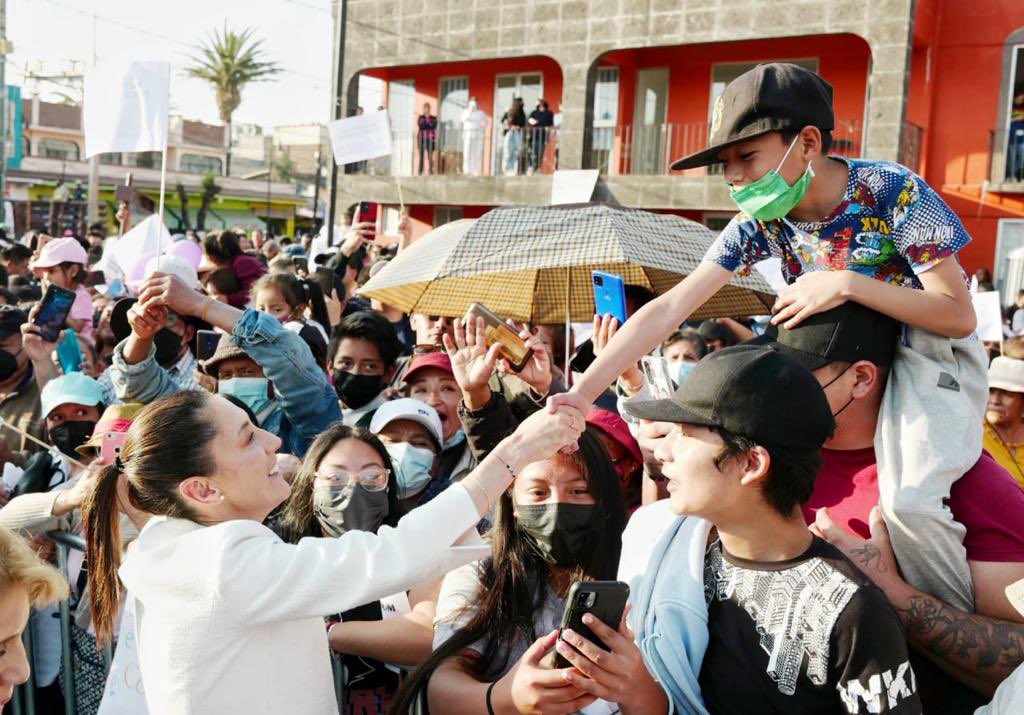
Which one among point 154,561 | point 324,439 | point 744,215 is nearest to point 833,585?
point 744,215

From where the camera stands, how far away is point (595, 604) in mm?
2184

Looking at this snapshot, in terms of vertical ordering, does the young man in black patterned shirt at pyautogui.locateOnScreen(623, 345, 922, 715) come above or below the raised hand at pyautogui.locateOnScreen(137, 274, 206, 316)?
below

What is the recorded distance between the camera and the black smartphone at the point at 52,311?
19.0 feet

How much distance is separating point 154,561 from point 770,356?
1.62m

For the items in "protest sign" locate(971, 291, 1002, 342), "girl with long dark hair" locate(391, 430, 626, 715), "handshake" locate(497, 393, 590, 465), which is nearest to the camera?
"handshake" locate(497, 393, 590, 465)

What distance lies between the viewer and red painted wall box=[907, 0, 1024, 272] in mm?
17328

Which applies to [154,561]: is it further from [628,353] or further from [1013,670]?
[1013,670]

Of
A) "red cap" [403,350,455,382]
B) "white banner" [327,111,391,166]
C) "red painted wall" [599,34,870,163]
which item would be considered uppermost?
"red painted wall" [599,34,870,163]

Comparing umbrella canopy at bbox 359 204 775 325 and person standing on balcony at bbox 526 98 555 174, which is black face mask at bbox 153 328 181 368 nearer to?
umbrella canopy at bbox 359 204 775 325

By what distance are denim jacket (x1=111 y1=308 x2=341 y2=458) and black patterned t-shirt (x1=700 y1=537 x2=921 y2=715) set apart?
2625 millimetres

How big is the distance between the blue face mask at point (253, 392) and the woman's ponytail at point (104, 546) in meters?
1.93

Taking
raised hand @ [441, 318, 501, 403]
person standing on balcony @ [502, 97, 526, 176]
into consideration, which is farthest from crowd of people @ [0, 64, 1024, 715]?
person standing on balcony @ [502, 97, 526, 176]

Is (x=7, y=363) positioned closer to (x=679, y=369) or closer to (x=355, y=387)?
(x=355, y=387)

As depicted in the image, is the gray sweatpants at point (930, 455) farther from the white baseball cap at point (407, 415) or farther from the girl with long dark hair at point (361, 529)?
the white baseball cap at point (407, 415)
